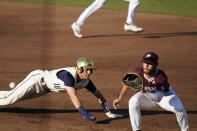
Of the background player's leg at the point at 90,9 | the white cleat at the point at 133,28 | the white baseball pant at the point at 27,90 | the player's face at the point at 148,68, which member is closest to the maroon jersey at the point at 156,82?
the player's face at the point at 148,68

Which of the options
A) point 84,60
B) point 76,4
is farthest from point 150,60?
point 76,4

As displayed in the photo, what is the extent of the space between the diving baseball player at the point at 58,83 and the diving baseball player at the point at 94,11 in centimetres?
546

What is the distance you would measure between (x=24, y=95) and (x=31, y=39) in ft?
18.2

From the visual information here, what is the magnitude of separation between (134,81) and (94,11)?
6.68 m

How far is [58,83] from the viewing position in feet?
29.8

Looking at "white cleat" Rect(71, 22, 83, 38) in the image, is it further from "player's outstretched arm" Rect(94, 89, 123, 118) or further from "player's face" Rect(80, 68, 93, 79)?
"player's face" Rect(80, 68, 93, 79)

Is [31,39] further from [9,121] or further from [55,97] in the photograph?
[9,121]

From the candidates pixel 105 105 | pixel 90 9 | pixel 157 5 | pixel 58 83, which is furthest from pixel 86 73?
pixel 157 5

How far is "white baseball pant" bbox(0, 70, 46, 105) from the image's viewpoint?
9.20 m

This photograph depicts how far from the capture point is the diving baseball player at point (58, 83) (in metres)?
8.84

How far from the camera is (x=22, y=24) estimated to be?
1616cm

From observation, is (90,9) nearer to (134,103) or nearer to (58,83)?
(58,83)

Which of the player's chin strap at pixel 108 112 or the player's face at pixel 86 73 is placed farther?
the player's chin strap at pixel 108 112

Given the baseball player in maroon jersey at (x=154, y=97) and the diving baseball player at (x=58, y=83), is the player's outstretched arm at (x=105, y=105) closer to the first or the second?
the diving baseball player at (x=58, y=83)
